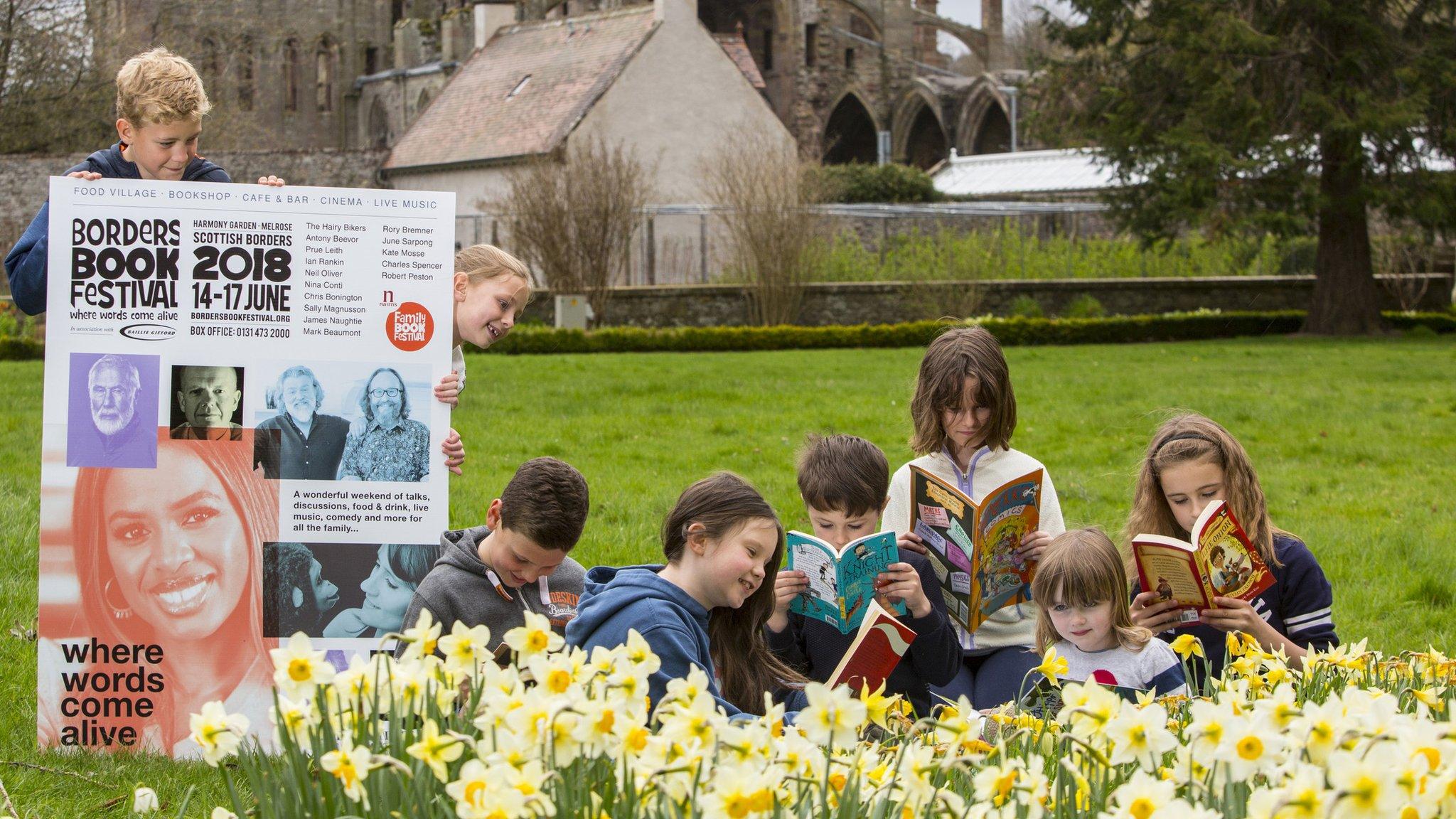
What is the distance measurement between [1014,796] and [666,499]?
19.8ft

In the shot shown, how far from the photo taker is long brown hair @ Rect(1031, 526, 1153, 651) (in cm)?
396

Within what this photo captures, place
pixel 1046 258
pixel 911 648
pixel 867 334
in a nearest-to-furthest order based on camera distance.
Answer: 1. pixel 911 648
2. pixel 867 334
3. pixel 1046 258

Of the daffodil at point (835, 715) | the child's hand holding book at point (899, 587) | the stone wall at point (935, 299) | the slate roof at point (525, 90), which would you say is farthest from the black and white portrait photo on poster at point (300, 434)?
the slate roof at point (525, 90)

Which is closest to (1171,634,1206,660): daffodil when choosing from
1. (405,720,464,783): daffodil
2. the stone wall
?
(405,720,464,783): daffodil

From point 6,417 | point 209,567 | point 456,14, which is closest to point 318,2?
point 456,14

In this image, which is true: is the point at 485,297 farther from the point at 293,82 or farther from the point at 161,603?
the point at 293,82

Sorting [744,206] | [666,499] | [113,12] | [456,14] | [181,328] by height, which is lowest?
[666,499]

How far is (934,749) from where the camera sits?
101 inches

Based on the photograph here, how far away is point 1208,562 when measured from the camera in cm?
387

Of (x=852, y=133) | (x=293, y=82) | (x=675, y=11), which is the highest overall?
(x=293, y=82)

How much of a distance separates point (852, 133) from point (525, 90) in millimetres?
18734

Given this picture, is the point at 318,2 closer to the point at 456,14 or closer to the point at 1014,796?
the point at 456,14

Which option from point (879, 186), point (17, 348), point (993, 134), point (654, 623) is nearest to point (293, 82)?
point (993, 134)

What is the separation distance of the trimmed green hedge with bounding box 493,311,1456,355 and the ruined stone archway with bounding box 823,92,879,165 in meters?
25.7
